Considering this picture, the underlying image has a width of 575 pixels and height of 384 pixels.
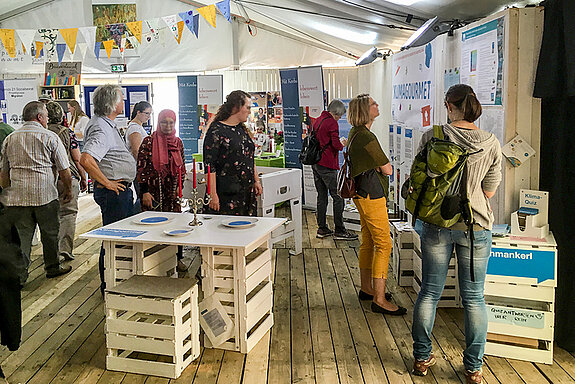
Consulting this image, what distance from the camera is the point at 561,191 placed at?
122 inches

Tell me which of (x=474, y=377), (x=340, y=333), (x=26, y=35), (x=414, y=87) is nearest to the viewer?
(x=474, y=377)

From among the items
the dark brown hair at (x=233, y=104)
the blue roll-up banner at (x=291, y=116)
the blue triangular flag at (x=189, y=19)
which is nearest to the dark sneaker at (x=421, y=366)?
the dark brown hair at (x=233, y=104)

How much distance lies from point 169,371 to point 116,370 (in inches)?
12.5

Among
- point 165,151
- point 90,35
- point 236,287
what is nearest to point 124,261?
point 236,287

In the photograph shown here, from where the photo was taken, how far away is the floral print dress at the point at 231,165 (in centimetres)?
383

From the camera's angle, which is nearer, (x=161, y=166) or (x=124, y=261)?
(x=124, y=261)

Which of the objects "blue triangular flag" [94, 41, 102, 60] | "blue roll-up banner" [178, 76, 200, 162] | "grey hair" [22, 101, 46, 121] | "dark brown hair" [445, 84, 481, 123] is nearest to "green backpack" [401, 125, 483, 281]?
"dark brown hair" [445, 84, 481, 123]

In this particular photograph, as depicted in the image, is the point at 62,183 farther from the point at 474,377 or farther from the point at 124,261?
the point at 474,377

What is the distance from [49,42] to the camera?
941 cm

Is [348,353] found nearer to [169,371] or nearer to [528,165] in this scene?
[169,371]

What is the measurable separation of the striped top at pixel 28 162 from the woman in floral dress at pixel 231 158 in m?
1.39

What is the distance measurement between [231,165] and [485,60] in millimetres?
1791

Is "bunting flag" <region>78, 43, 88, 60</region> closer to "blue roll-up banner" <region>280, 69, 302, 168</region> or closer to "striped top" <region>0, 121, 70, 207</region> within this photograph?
"blue roll-up banner" <region>280, 69, 302, 168</region>

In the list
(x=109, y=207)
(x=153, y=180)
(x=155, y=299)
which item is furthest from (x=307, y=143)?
(x=155, y=299)
